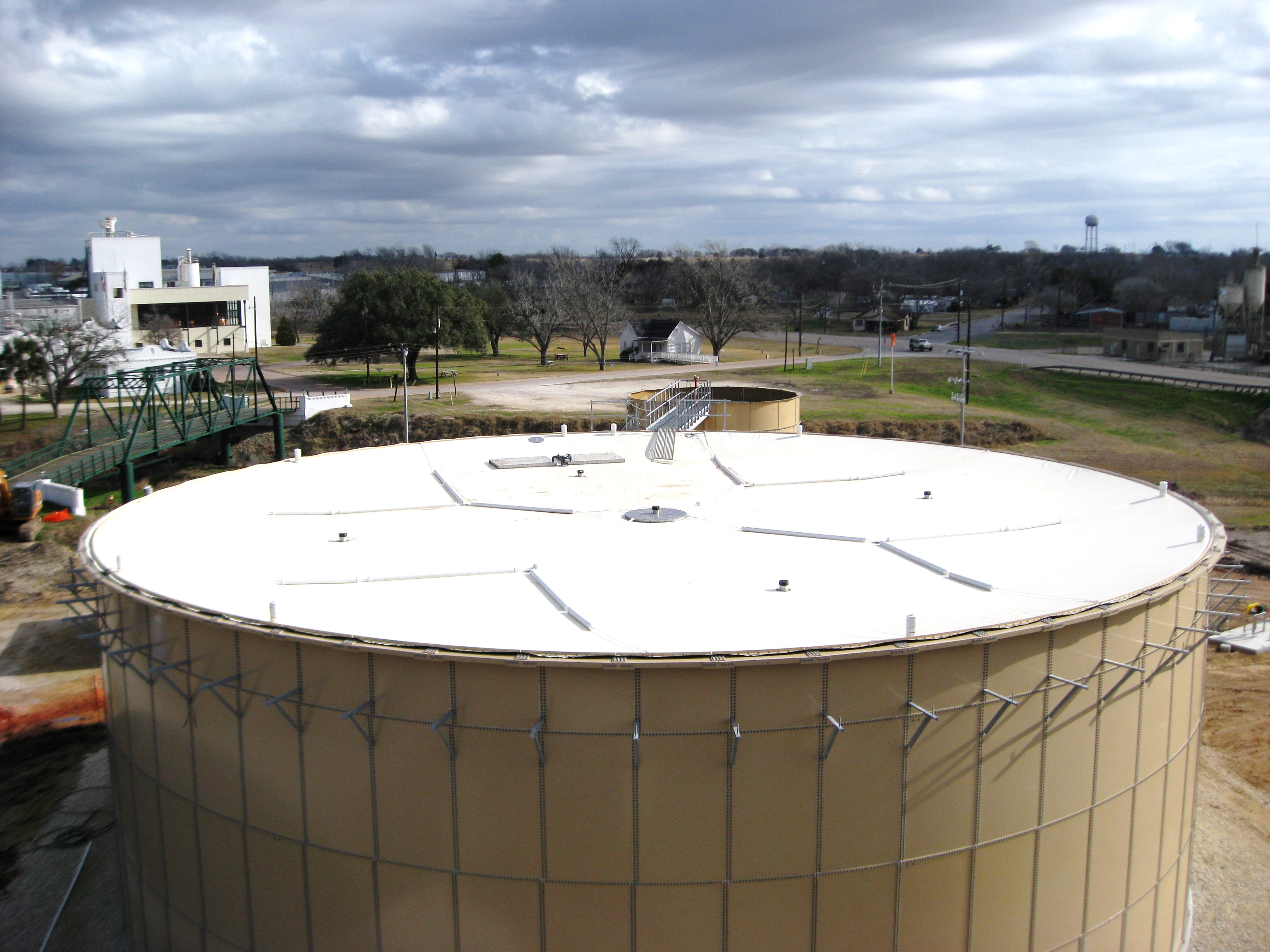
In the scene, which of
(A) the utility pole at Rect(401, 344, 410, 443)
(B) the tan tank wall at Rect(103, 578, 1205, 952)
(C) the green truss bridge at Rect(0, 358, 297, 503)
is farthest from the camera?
(C) the green truss bridge at Rect(0, 358, 297, 503)

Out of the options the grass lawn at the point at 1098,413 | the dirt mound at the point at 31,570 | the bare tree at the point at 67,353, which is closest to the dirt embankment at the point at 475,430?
the grass lawn at the point at 1098,413

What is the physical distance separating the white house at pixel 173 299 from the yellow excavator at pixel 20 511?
51.2m

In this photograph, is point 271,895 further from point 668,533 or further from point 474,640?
point 668,533

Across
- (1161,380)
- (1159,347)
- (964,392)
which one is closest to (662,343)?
(1161,380)

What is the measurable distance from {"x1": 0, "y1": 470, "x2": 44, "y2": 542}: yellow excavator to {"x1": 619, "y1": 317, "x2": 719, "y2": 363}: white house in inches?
2277

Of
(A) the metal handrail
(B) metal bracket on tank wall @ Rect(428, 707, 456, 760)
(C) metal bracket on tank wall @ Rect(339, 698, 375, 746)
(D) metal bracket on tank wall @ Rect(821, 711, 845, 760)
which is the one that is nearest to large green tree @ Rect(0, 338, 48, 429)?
(C) metal bracket on tank wall @ Rect(339, 698, 375, 746)

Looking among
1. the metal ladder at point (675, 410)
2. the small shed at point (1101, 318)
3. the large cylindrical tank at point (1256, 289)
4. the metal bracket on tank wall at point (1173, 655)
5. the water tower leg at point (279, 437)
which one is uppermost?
the large cylindrical tank at point (1256, 289)

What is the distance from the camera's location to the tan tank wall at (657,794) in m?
12.6

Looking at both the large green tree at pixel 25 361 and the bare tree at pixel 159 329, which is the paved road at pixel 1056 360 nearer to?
the bare tree at pixel 159 329

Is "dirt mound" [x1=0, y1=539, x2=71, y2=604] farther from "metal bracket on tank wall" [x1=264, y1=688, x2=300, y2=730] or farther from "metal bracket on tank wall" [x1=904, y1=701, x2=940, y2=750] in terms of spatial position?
"metal bracket on tank wall" [x1=904, y1=701, x2=940, y2=750]

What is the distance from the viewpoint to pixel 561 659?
40.6ft

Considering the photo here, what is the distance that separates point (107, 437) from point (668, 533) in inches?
1769

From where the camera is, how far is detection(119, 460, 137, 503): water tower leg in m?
50.0

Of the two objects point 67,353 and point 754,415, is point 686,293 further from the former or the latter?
point 754,415
